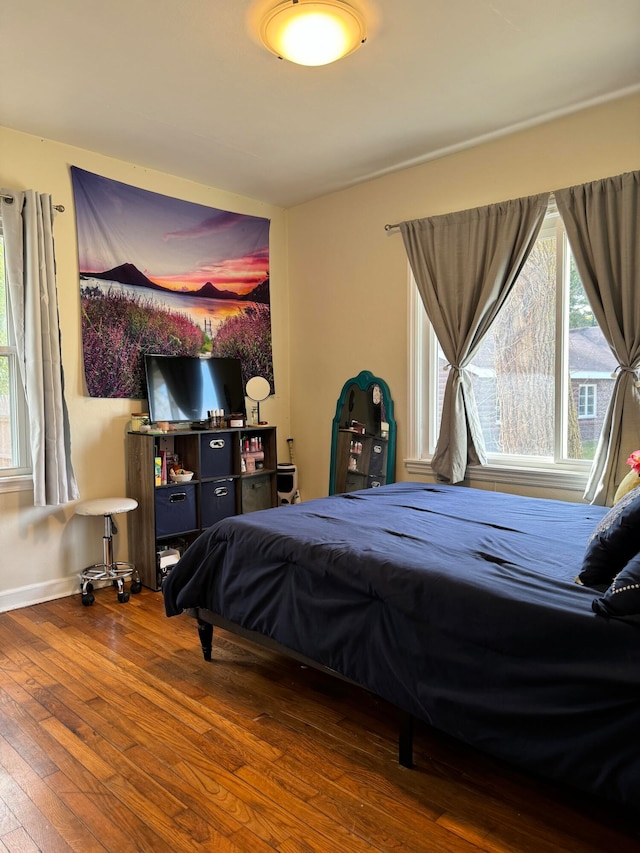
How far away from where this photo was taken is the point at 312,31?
2.36 meters

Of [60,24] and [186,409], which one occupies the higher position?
[60,24]

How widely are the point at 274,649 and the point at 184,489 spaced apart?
1.70 metres

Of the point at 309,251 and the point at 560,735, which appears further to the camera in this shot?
the point at 309,251

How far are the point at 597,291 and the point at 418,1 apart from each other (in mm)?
1624

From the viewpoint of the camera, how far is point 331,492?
4.46 metres

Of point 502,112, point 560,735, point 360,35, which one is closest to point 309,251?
point 502,112

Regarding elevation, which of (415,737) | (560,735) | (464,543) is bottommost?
(415,737)

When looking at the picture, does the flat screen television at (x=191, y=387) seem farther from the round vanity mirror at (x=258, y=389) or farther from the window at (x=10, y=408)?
the window at (x=10, y=408)

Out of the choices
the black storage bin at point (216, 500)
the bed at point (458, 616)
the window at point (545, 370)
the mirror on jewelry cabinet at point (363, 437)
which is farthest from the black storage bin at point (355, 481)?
the bed at point (458, 616)

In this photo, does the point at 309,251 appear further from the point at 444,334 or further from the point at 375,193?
the point at 444,334

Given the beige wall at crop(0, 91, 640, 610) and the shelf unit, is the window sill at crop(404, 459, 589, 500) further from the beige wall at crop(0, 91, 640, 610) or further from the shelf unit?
the shelf unit

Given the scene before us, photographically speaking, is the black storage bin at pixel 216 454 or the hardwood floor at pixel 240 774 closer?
the hardwood floor at pixel 240 774

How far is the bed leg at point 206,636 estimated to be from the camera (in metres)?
2.62

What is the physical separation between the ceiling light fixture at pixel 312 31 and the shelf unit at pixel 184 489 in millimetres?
2191
